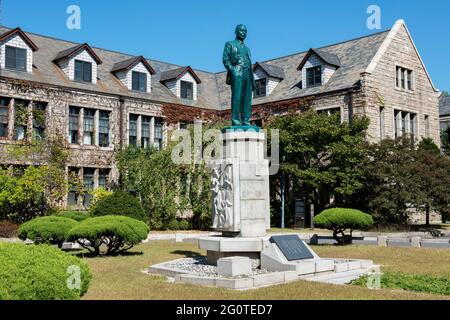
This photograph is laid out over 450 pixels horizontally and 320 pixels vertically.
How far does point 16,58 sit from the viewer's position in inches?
1164

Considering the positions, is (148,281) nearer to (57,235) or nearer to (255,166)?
(255,166)

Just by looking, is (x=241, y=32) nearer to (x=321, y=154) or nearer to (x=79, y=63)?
(x=321, y=154)

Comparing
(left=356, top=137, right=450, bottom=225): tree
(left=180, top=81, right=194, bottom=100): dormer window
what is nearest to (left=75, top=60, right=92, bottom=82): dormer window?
(left=180, top=81, right=194, bottom=100): dormer window

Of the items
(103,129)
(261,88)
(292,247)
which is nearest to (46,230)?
(292,247)

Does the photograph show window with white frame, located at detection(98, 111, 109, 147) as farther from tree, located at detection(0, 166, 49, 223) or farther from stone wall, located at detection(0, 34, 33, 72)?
tree, located at detection(0, 166, 49, 223)

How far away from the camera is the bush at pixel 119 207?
24.1m

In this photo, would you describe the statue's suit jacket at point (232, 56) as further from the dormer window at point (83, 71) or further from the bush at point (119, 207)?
the dormer window at point (83, 71)

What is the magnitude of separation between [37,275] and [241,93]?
358 inches

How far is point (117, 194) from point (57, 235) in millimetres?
8565

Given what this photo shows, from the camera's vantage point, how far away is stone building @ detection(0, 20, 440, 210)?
29.7 meters

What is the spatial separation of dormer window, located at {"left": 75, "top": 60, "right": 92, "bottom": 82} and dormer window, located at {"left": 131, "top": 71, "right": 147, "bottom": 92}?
328 centimetres

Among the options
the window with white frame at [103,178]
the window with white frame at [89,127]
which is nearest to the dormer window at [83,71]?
the window with white frame at [89,127]

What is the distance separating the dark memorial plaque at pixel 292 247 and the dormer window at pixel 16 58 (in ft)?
73.4

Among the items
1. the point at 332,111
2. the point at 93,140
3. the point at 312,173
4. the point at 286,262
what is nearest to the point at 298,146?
the point at 312,173
